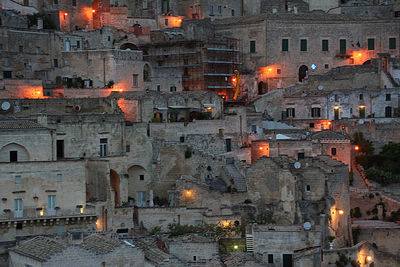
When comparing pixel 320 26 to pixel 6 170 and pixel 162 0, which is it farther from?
pixel 6 170

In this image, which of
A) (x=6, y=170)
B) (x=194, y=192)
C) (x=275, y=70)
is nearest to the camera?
(x=6, y=170)

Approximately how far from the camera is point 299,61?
67625 mm

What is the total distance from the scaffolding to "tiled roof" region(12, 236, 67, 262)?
24.0 metres

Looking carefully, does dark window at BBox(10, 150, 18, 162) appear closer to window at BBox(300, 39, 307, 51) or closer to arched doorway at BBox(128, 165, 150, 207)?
arched doorway at BBox(128, 165, 150, 207)

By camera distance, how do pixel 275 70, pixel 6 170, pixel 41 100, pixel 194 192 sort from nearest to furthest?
pixel 6 170
pixel 194 192
pixel 41 100
pixel 275 70

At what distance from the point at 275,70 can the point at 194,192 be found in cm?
2262

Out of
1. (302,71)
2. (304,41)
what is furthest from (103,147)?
(304,41)

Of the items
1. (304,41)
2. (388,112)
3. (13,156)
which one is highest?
(304,41)

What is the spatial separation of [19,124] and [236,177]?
450 inches

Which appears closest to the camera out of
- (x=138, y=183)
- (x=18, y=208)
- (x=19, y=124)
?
(x=18, y=208)

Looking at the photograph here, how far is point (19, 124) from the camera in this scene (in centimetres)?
4541

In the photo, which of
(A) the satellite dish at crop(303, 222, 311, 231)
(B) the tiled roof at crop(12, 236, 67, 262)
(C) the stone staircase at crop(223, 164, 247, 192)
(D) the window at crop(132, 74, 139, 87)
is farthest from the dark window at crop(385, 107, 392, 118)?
(B) the tiled roof at crop(12, 236, 67, 262)

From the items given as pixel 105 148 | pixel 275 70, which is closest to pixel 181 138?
pixel 105 148

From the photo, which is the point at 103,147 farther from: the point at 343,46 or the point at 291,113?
the point at 343,46
